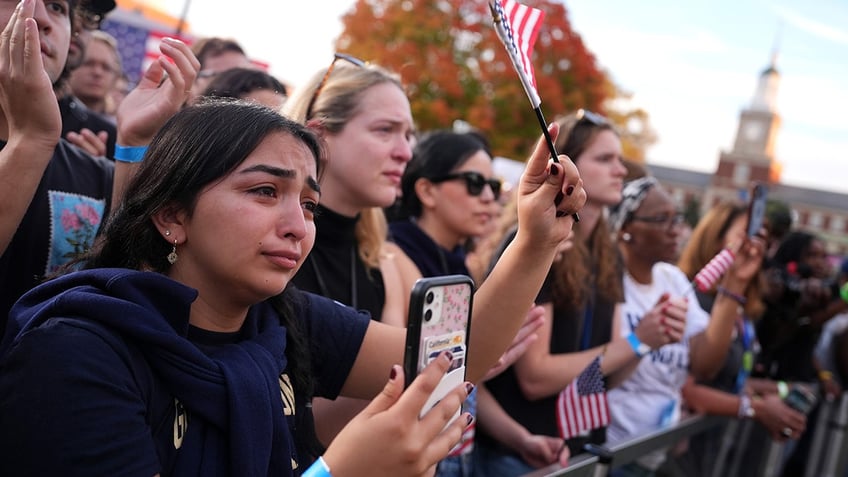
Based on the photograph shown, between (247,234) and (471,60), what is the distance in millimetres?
25141

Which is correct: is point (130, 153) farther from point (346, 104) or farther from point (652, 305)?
point (652, 305)

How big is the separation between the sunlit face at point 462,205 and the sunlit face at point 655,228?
103cm

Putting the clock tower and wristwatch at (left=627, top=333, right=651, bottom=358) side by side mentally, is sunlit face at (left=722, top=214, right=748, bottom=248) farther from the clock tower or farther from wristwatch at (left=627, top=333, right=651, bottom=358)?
the clock tower

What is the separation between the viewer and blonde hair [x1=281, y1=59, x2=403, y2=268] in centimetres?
282

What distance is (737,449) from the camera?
18.0 ft

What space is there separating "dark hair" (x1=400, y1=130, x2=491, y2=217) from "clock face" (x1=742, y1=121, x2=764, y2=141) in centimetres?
11035

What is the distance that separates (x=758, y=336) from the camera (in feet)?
20.9

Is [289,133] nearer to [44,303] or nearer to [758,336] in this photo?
[44,303]

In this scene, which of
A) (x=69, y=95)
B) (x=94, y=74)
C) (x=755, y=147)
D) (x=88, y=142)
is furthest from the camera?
(x=755, y=147)

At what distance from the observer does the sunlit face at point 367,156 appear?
9.06 ft

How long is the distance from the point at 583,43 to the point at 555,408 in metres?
23.3

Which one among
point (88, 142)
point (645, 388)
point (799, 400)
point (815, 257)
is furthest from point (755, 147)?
point (88, 142)

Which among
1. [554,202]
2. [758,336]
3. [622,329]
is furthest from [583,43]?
[554,202]

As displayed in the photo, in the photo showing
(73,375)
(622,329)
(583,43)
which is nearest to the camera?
(73,375)
